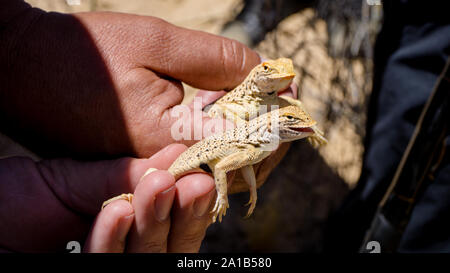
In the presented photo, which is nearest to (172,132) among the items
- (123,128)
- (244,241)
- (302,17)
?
(123,128)

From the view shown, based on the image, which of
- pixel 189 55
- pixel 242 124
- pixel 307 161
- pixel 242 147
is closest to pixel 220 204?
pixel 242 147

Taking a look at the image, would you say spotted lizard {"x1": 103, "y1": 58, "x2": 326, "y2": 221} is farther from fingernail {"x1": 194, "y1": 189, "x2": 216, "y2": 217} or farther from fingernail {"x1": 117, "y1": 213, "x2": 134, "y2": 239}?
fingernail {"x1": 117, "y1": 213, "x2": 134, "y2": 239}

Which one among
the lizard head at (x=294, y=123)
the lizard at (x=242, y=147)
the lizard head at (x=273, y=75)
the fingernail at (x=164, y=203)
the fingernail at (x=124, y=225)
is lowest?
the fingernail at (x=124, y=225)

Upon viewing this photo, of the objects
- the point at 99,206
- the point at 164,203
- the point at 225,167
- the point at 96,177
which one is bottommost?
the point at 99,206

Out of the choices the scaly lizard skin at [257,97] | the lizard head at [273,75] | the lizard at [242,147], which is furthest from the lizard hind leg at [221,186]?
the lizard head at [273,75]

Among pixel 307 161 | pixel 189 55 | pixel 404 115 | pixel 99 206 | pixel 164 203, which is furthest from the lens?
pixel 307 161

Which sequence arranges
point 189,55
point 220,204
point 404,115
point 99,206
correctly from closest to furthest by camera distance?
point 220,204
point 99,206
point 189,55
point 404,115

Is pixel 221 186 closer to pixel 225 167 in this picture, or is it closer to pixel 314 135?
pixel 225 167

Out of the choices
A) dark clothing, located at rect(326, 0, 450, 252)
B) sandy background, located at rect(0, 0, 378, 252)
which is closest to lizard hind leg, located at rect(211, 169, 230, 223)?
dark clothing, located at rect(326, 0, 450, 252)

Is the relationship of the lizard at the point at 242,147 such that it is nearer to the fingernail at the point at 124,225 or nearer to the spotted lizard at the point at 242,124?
the spotted lizard at the point at 242,124
